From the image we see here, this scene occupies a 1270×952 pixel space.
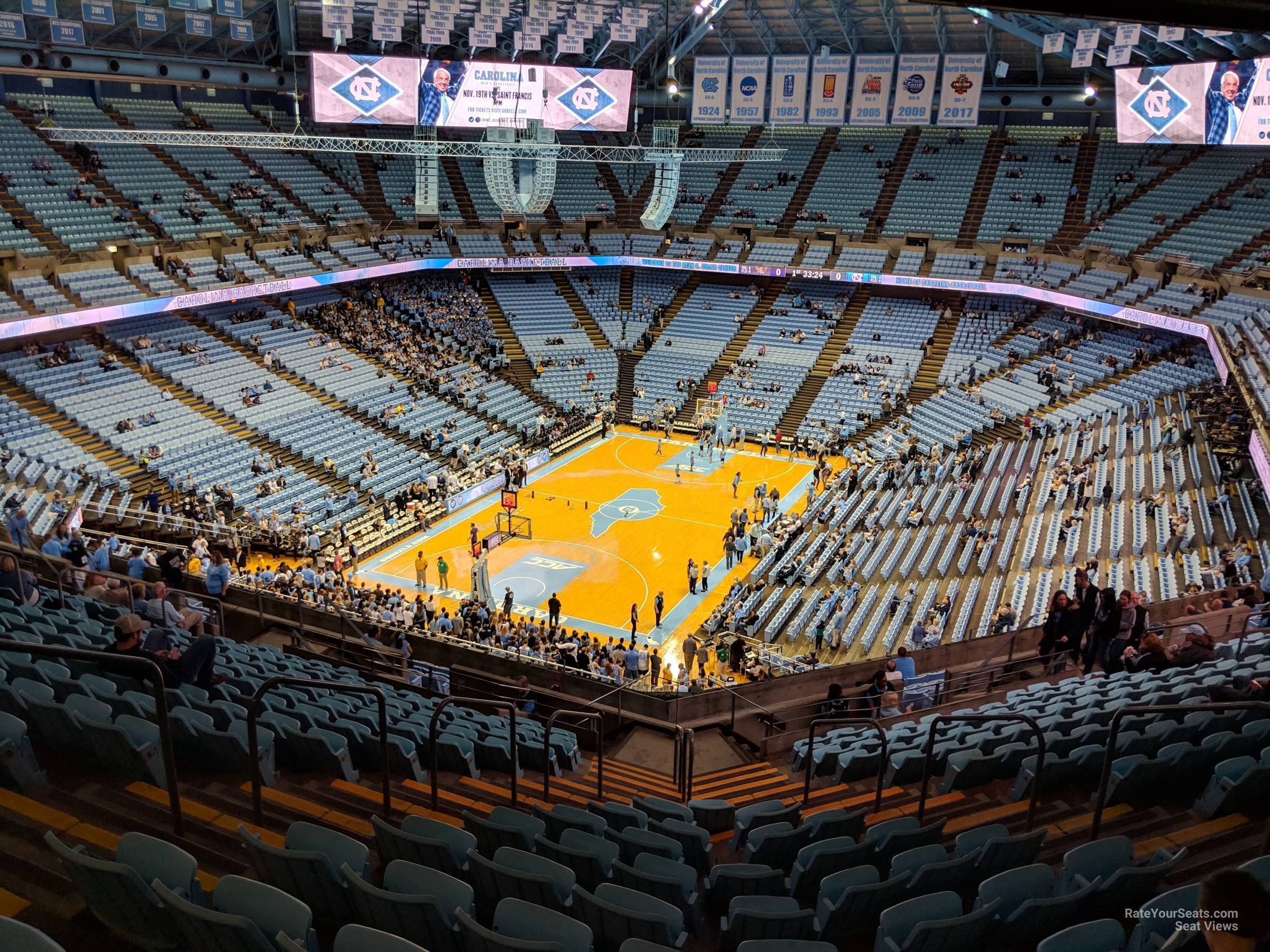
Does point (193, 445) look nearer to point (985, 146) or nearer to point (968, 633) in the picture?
point (968, 633)

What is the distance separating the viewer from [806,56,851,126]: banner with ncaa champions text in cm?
4053

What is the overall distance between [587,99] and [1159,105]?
2161 cm

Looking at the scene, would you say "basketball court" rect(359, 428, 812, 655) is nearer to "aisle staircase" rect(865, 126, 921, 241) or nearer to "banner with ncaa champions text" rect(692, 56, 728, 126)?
"aisle staircase" rect(865, 126, 921, 241)

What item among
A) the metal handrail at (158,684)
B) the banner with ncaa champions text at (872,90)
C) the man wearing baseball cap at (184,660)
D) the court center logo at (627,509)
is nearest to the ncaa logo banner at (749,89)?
the banner with ncaa champions text at (872,90)

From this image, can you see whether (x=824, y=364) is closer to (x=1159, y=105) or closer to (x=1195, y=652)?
(x=1159, y=105)

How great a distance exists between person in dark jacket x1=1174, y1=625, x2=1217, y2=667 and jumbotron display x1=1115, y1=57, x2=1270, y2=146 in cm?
2567

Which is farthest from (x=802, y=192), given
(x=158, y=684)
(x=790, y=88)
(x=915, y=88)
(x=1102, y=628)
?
(x=158, y=684)

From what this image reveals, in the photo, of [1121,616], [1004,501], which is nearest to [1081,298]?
[1004,501]

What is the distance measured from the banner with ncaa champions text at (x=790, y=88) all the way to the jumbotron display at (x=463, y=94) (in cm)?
701

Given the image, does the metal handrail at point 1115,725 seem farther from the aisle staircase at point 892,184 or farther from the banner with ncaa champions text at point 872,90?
the aisle staircase at point 892,184

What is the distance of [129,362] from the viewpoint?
31.6m

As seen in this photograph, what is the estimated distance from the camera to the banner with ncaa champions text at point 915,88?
39594 millimetres

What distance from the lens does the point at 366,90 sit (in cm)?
3425

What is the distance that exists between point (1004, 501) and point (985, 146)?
27.2m
